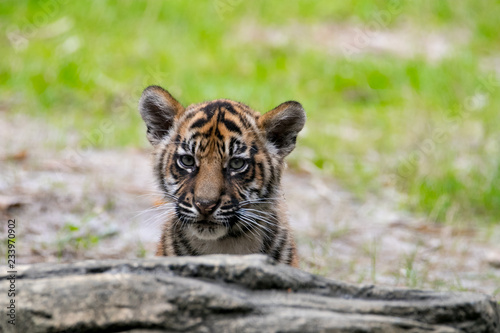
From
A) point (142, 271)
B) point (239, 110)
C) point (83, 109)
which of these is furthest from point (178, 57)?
point (142, 271)

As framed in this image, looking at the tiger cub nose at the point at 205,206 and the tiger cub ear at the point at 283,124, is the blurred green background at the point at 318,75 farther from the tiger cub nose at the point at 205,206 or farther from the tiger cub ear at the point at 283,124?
the tiger cub nose at the point at 205,206

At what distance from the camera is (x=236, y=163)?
4262mm

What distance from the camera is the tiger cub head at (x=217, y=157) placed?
403cm

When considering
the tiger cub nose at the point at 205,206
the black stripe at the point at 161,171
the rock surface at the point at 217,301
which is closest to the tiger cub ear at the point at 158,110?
the black stripe at the point at 161,171

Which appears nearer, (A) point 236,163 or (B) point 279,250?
(A) point 236,163

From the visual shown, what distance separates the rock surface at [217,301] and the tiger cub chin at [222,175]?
1087 millimetres

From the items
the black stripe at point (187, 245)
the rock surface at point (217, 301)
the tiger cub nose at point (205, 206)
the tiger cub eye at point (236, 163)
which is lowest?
the rock surface at point (217, 301)

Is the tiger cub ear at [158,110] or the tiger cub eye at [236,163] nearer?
the tiger cub eye at [236,163]

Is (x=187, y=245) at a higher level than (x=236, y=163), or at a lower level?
lower

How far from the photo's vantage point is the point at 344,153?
377 inches

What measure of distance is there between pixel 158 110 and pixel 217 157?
2.85 ft

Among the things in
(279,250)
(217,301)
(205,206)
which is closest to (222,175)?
(205,206)

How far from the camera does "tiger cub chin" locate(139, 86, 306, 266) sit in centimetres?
405

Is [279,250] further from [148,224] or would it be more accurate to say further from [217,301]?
[148,224]
